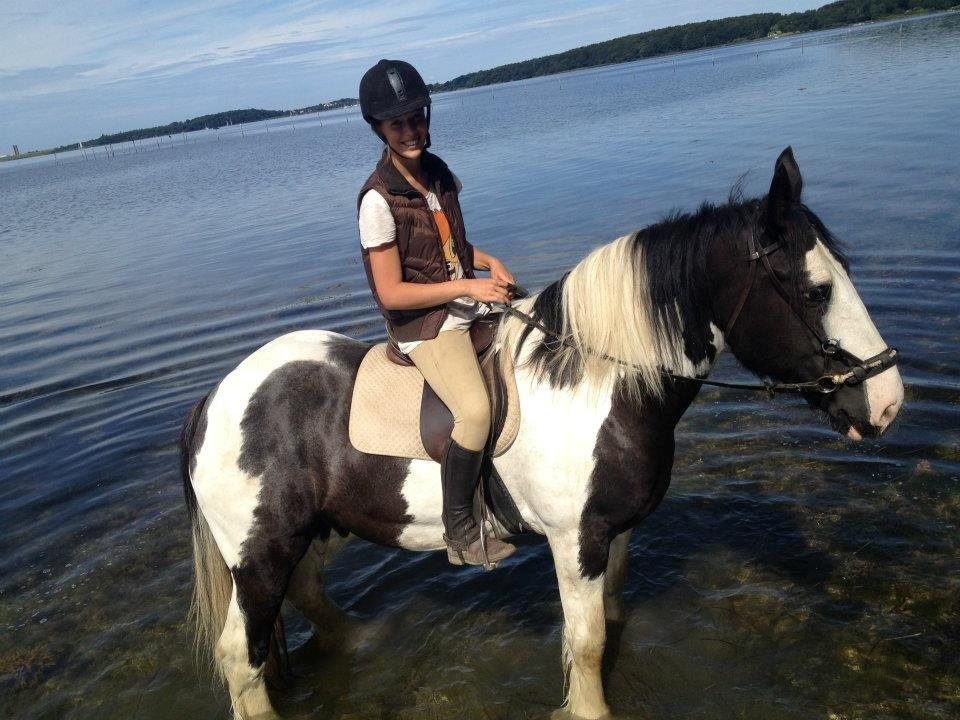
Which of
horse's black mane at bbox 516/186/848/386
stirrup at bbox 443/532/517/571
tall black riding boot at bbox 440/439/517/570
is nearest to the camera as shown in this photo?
horse's black mane at bbox 516/186/848/386

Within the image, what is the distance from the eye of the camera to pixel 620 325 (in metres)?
3.46

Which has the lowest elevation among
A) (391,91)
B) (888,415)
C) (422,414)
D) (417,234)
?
(888,415)

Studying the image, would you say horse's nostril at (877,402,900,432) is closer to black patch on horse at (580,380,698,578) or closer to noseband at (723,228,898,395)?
noseband at (723,228,898,395)

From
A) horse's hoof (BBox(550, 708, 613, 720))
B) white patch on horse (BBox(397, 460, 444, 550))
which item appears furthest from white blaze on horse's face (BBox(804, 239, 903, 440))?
horse's hoof (BBox(550, 708, 613, 720))

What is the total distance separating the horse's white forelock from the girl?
43 cm

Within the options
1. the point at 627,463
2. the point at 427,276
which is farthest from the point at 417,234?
the point at 627,463

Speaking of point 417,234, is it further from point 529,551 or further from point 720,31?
point 720,31

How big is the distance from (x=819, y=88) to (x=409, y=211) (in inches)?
1666

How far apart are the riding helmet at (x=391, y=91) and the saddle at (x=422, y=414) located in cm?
125

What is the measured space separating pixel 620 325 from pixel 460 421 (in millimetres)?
950

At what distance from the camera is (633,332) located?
3.45 m

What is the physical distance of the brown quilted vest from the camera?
3531 mm

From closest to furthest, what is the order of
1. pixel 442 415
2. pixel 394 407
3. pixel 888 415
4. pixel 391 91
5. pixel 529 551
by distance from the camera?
pixel 888 415 < pixel 391 91 < pixel 442 415 < pixel 394 407 < pixel 529 551

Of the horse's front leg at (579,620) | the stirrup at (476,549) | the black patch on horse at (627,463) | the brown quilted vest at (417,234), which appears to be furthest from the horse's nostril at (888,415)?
the brown quilted vest at (417,234)
